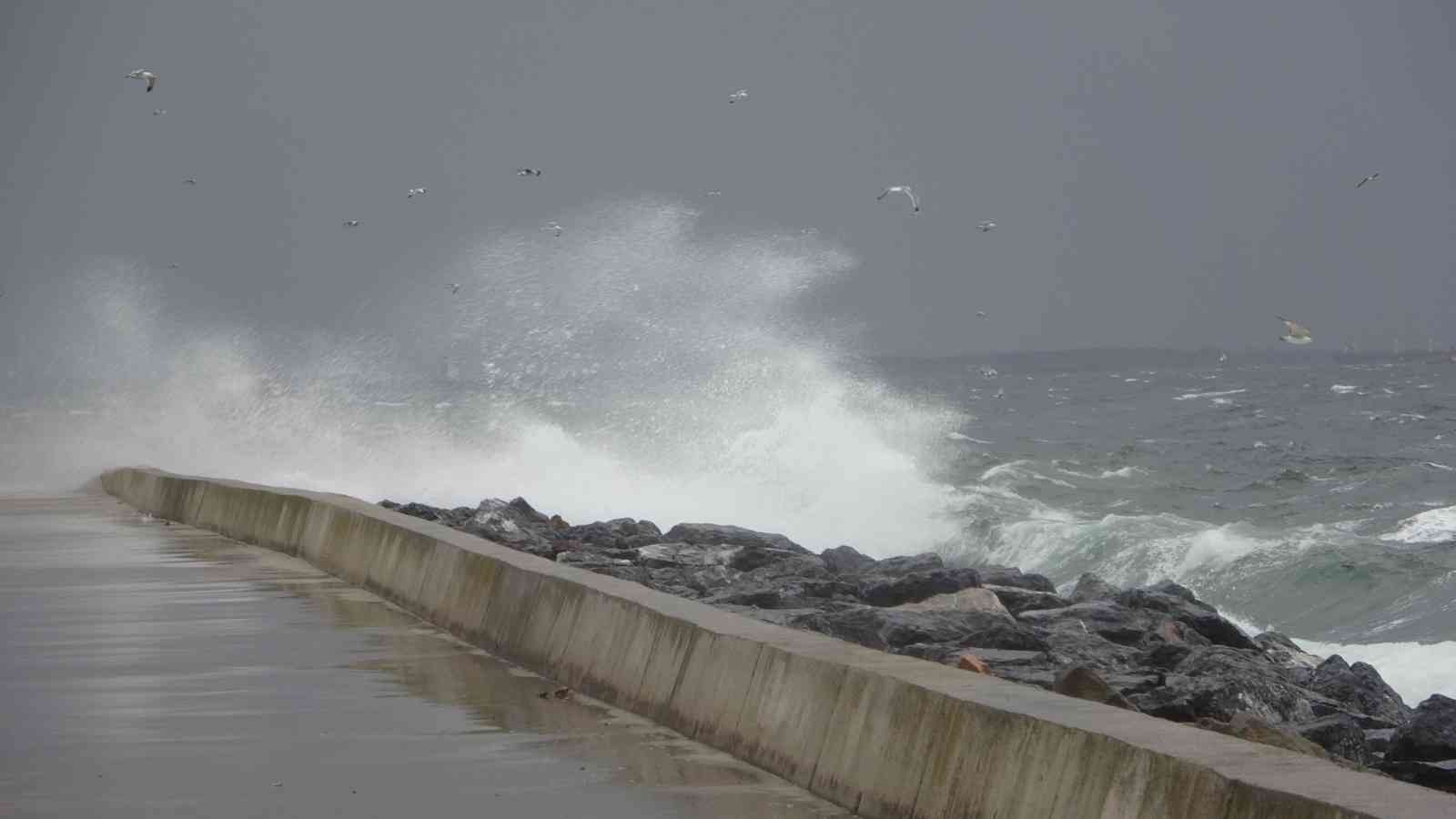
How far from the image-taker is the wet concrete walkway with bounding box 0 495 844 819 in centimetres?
696

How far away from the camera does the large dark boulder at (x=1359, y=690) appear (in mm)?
12898

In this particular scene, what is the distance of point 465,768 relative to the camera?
7.60 metres

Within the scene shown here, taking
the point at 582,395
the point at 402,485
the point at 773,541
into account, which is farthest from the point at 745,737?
the point at 582,395

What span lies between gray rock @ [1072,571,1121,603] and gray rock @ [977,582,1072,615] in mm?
701

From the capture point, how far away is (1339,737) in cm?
956

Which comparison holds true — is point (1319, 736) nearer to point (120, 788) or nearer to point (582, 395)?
point (120, 788)

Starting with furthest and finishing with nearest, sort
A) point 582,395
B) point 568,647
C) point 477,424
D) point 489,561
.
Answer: point 582,395, point 477,424, point 489,561, point 568,647

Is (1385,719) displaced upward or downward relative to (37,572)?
upward

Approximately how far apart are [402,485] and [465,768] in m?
34.8

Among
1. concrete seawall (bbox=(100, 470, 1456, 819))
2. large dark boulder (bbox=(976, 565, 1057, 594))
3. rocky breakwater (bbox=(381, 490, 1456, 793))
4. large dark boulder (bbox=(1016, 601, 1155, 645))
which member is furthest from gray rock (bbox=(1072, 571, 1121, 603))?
concrete seawall (bbox=(100, 470, 1456, 819))

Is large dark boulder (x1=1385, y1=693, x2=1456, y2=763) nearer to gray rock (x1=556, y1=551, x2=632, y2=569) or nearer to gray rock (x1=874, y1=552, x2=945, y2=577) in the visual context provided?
gray rock (x1=556, y1=551, x2=632, y2=569)

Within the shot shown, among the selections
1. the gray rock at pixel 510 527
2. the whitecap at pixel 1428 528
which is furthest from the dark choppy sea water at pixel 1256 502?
the gray rock at pixel 510 527

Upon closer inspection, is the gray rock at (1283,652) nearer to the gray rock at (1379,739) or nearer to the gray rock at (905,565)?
the gray rock at (905,565)

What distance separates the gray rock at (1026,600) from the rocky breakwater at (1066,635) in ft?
0.07
